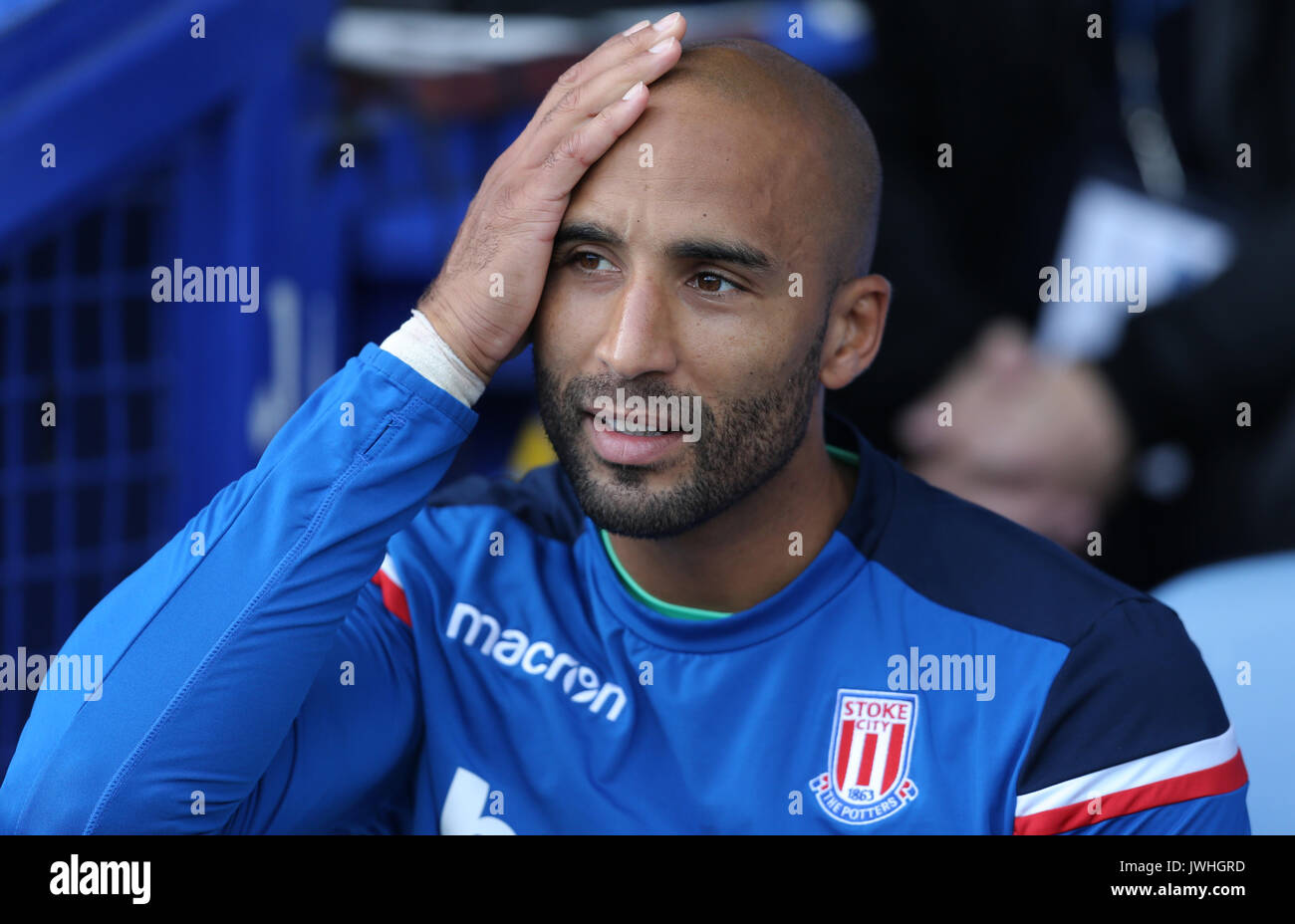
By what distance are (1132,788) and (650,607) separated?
0.51 meters

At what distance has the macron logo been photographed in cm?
156

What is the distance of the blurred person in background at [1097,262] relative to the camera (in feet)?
9.48

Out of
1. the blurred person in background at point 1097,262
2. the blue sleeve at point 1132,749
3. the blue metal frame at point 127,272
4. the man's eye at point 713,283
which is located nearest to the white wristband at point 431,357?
the man's eye at point 713,283

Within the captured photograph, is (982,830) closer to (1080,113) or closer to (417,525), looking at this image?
(417,525)

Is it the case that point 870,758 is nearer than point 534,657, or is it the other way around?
point 870,758

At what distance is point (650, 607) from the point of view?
1609mm

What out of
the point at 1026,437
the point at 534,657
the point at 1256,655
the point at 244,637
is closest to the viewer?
the point at 244,637

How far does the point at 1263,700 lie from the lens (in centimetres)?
171

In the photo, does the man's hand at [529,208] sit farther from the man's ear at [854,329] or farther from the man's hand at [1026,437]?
the man's hand at [1026,437]

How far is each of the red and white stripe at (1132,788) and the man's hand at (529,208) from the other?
67 centimetres

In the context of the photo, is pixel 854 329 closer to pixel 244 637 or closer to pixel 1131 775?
pixel 1131 775

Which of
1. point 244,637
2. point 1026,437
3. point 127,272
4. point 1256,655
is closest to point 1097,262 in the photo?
point 1026,437

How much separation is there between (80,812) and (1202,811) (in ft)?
3.36
